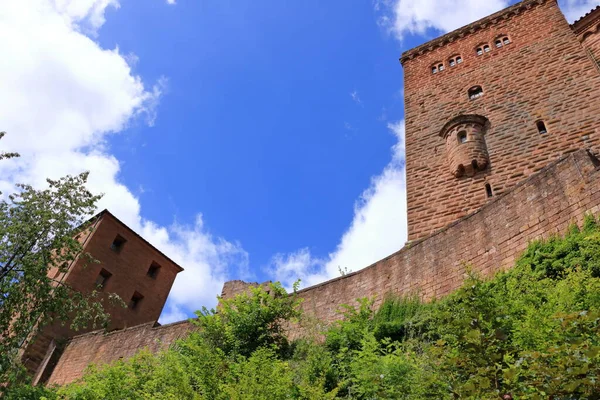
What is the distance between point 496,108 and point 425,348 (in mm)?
10939

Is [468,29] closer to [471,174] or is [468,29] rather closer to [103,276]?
[471,174]

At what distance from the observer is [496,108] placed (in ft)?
49.6

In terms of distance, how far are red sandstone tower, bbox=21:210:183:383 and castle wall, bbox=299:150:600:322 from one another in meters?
11.6

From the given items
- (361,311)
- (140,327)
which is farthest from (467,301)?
(140,327)

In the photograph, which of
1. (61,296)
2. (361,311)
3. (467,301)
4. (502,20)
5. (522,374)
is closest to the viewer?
(522,374)

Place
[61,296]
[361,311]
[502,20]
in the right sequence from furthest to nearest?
[502,20]
[61,296]
[361,311]

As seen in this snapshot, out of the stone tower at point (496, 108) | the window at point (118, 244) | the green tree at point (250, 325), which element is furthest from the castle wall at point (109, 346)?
the stone tower at point (496, 108)

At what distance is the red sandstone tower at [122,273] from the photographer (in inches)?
753

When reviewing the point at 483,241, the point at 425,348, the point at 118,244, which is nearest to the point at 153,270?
the point at 118,244

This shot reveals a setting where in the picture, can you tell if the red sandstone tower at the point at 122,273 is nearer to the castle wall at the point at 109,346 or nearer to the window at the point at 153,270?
the window at the point at 153,270

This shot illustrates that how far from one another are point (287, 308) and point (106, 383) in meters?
3.88

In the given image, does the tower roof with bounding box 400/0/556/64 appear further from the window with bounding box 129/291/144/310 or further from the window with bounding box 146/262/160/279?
the window with bounding box 129/291/144/310

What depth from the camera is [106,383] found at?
966 cm

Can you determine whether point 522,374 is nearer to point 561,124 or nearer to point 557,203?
point 557,203
